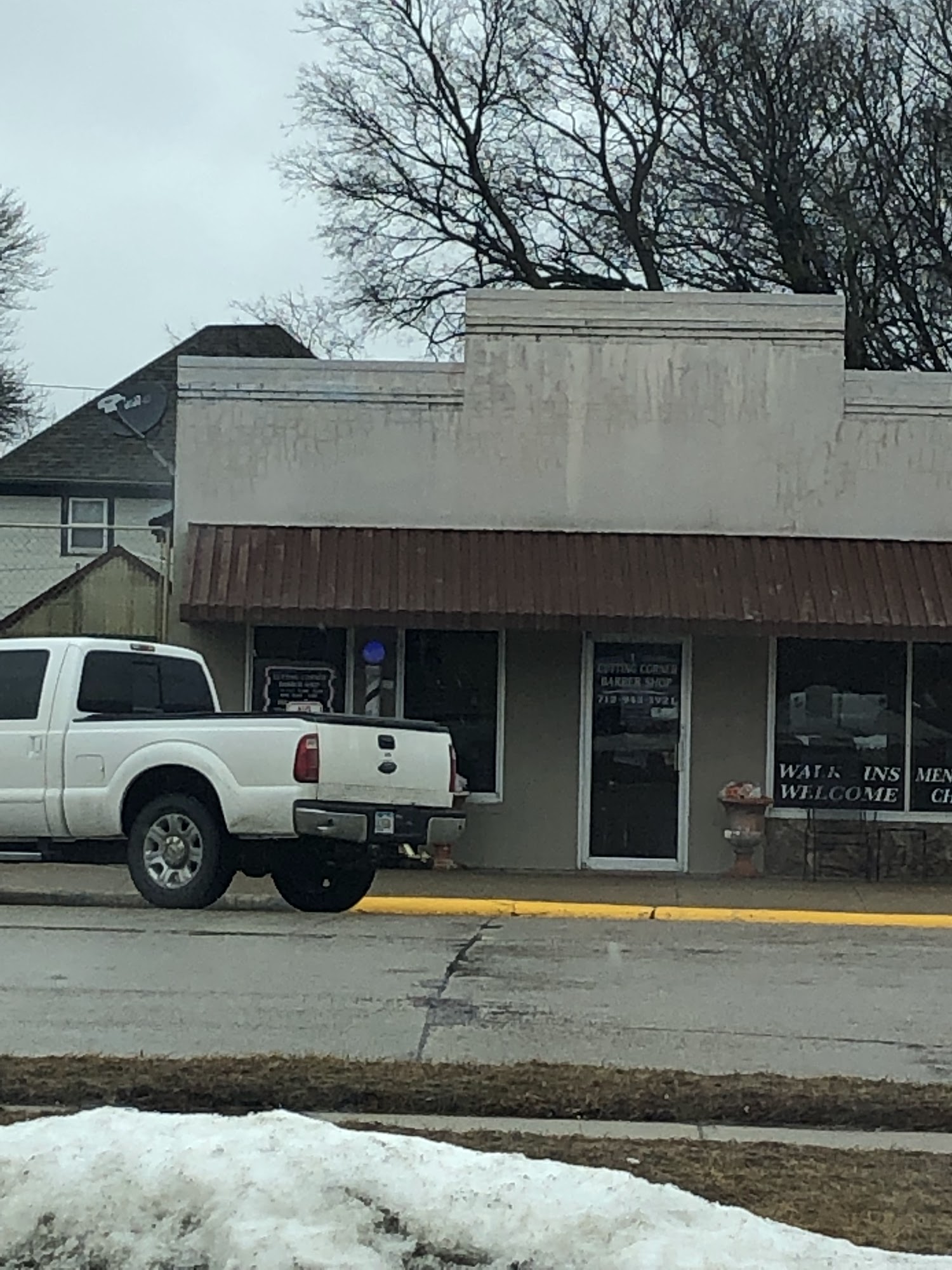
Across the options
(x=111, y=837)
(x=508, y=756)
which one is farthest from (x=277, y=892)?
(x=508, y=756)

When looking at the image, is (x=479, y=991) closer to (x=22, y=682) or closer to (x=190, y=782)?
(x=190, y=782)

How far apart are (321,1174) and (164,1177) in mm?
376

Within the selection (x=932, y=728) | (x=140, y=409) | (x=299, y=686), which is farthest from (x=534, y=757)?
(x=140, y=409)

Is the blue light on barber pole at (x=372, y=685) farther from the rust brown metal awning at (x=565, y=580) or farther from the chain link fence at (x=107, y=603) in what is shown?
the chain link fence at (x=107, y=603)

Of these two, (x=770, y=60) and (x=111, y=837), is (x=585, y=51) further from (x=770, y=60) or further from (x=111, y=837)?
(x=111, y=837)

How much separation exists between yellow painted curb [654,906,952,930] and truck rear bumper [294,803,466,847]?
6.68 feet

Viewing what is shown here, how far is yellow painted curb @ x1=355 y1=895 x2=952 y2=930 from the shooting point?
13430 millimetres

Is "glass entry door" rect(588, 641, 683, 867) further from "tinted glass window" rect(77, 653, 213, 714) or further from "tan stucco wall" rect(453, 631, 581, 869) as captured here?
"tinted glass window" rect(77, 653, 213, 714)

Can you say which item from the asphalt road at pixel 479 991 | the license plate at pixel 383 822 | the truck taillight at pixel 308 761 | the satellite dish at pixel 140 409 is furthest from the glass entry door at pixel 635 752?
the satellite dish at pixel 140 409

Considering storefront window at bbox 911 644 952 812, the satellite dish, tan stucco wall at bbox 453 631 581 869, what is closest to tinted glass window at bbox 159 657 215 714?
tan stucco wall at bbox 453 631 581 869

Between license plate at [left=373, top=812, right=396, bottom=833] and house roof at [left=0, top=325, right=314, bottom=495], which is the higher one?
house roof at [left=0, top=325, right=314, bottom=495]

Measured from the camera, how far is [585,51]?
32094 millimetres

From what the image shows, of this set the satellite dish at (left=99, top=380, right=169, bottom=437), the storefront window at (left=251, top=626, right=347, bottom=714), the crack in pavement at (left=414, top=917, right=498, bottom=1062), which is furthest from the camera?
the satellite dish at (left=99, top=380, right=169, bottom=437)

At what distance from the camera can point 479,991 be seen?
9.54 metres
